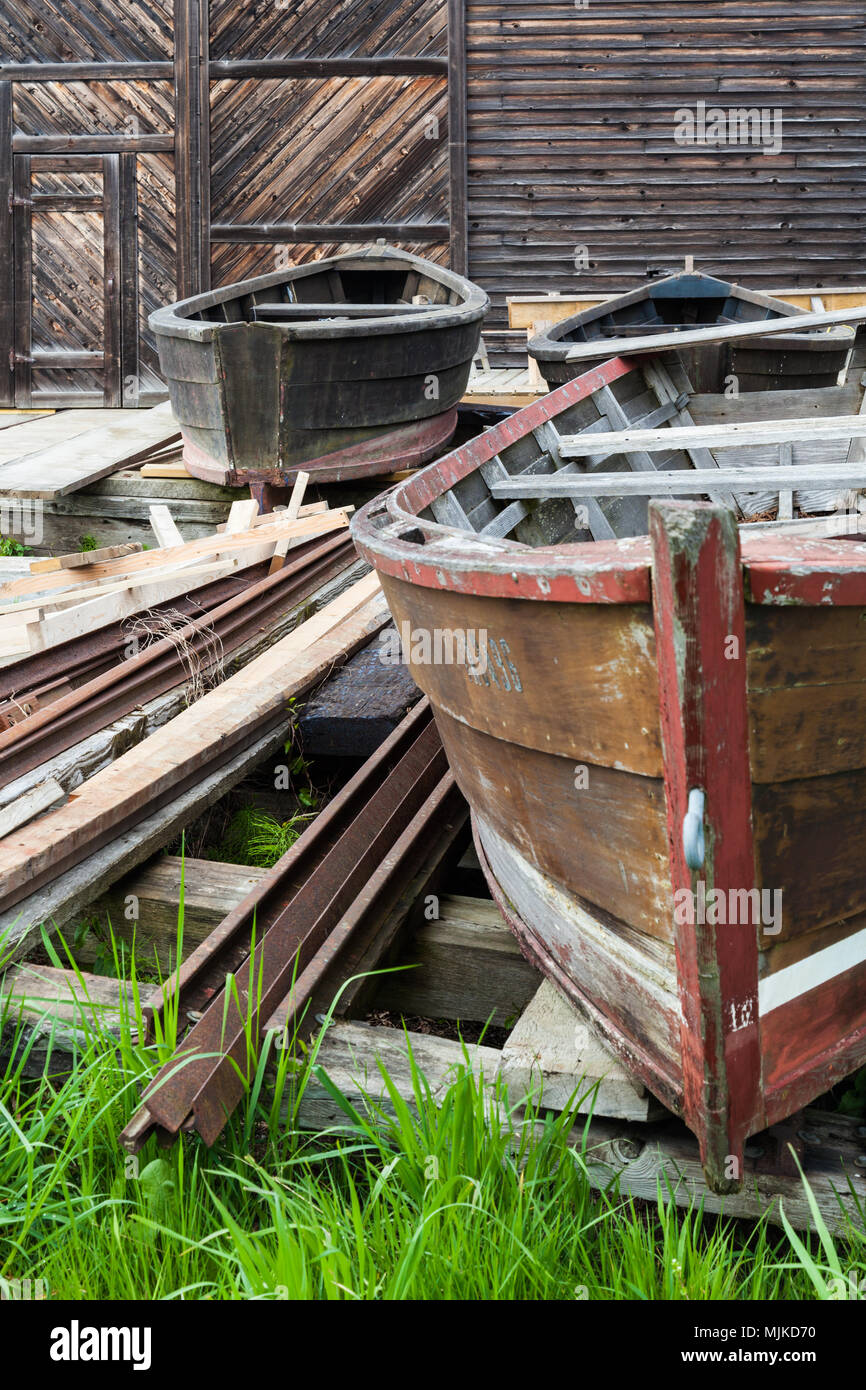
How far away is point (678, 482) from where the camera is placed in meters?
3.32

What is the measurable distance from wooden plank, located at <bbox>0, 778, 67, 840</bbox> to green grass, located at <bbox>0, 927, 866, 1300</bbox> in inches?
30.2

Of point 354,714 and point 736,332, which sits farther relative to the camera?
point 736,332

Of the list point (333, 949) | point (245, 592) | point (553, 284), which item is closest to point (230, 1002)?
point (333, 949)

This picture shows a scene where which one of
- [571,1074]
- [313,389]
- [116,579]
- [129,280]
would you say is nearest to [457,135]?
[129,280]

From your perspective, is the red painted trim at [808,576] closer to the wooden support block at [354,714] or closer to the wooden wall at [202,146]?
the wooden support block at [354,714]

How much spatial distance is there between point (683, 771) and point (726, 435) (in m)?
2.12

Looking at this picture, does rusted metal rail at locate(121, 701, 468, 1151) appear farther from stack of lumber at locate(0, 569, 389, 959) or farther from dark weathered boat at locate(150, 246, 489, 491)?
dark weathered boat at locate(150, 246, 489, 491)

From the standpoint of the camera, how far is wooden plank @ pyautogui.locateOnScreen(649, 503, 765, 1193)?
1.78m

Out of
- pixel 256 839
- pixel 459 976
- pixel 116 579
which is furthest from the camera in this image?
pixel 116 579

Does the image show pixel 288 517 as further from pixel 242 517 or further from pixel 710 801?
pixel 710 801

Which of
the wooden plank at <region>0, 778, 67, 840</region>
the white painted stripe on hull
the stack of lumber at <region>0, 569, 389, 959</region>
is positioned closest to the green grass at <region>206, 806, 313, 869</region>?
the stack of lumber at <region>0, 569, 389, 959</region>

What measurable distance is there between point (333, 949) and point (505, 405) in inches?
250

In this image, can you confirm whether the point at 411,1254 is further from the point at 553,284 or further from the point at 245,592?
the point at 553,284

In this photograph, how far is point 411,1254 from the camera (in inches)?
79.2
